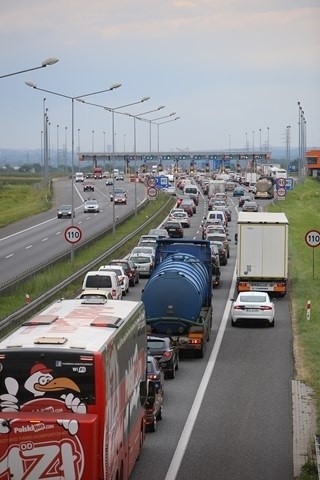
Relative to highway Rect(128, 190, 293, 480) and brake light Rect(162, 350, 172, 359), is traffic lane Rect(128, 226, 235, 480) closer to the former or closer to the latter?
highway Rect(128, 190, 293, 480)

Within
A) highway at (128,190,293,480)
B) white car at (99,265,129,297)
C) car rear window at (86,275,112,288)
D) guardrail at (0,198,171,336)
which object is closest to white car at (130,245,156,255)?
guardrail at (0,198,171,336)

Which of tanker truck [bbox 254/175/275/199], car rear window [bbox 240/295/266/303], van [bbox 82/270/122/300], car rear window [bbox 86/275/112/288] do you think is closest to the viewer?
car rear window [bbox 240/295/266/303]

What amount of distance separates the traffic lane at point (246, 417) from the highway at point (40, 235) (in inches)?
804

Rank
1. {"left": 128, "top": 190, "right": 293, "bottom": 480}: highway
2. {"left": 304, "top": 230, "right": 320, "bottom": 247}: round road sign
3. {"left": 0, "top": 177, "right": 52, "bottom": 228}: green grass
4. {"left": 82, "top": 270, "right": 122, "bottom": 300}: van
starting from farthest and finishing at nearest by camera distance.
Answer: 1. {"left": 0, "top": 177, "right": 52, "bottom": 228}: green grass
2. {"left": 304, "top": 230, "right": 320, "bottom": 247}: round road sign
3. {"left": 82, "top": 270, "right": 122, "bottom": 300}: van
4. {"left": 128, "top": 190, "right": 293, "bottom": 480}: highway

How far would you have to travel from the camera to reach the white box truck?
47062mm

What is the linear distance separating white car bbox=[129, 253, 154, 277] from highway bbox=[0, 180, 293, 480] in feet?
33.7

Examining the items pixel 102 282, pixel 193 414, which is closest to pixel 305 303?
pixel 102 282

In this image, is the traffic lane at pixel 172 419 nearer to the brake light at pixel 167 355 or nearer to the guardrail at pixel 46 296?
the brake light at pixel 167 355

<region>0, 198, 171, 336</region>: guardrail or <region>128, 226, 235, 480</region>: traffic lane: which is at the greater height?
<region>0, 198, 171, 336</region>: guardrail

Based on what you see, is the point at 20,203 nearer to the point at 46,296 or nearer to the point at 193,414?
the point at 46,296

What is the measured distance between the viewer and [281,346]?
118 ft

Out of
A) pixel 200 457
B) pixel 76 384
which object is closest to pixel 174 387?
pixel 200 457

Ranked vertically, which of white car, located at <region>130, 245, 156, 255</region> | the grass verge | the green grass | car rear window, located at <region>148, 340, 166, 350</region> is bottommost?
the green grass

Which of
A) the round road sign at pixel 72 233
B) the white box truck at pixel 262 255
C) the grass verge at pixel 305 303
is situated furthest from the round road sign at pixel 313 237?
the round road sign at pixel 72 233
